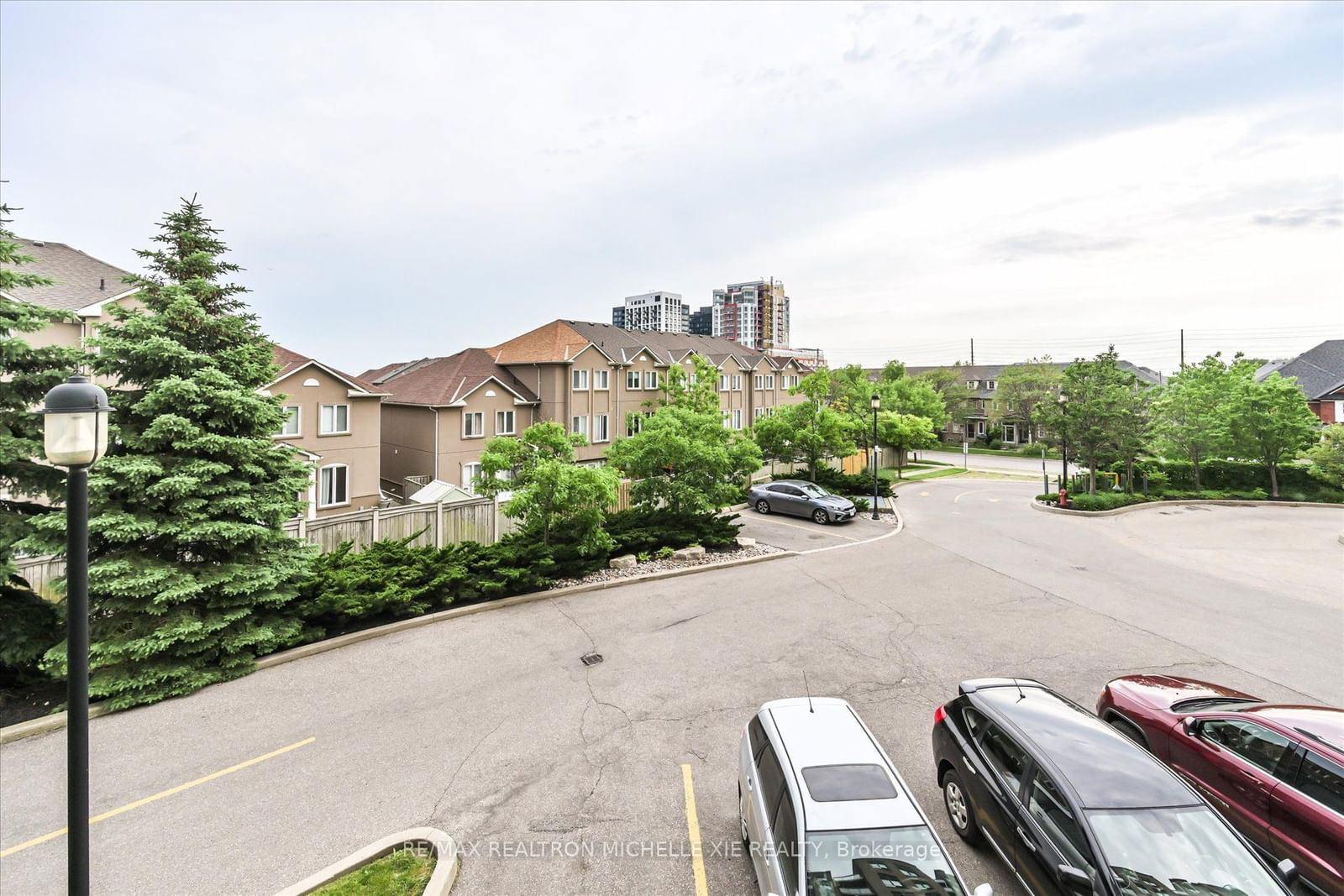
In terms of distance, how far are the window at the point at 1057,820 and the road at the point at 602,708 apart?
1155mm

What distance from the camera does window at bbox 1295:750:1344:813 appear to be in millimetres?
5094

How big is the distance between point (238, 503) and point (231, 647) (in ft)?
8.25

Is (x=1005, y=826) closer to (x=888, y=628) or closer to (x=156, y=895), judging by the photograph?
(x=888, y=628)

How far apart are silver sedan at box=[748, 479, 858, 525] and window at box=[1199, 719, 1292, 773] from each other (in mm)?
16907

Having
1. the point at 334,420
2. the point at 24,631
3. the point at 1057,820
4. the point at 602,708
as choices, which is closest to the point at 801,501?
the point at 602,708

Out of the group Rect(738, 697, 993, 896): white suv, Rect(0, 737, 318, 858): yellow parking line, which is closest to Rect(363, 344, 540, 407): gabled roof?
Rect(0, 737, 318, 858): yellow parking line

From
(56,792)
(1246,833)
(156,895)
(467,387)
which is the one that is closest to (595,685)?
(156,895)

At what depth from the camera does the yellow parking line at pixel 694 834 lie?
220 inches

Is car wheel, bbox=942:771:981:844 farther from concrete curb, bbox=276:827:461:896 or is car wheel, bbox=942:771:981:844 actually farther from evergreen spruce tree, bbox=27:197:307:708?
evergreen spruce tree, bbox=27:197:307:708

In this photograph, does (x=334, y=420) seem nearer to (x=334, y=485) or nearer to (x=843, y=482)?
(x=334, y=485)

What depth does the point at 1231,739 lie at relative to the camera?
609cm

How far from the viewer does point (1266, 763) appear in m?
5.68

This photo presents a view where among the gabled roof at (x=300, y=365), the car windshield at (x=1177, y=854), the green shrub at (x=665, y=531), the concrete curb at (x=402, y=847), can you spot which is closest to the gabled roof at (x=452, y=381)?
the gabled roof at (x=300, y=365)

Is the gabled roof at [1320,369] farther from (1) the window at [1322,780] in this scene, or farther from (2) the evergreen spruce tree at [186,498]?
(2) the evergreen spruce tree at [186,498]
